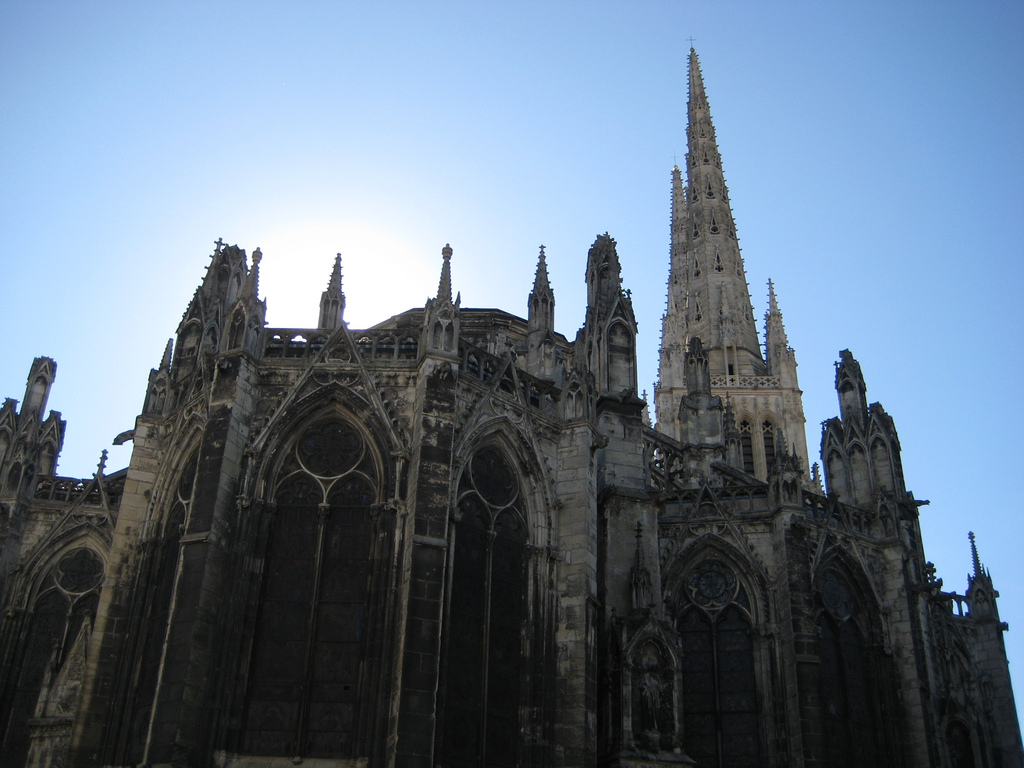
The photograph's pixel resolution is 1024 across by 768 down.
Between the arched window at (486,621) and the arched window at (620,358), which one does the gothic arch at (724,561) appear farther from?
the arched window at (486,621)

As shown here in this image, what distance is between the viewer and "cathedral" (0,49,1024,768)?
723 inches

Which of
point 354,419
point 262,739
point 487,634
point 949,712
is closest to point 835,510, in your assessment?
point 949,712

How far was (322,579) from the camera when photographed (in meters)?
19.2

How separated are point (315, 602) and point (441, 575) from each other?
2.29 metres

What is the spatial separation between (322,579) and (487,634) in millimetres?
3116

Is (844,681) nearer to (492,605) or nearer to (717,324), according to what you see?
(492,605)

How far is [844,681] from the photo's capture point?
25266 millimetres

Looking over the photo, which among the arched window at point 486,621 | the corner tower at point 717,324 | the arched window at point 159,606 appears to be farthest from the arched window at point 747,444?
the arched window at point 159,606

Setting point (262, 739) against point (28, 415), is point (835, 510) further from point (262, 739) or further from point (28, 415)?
point (28, 415)

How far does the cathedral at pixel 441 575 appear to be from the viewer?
18.4 metres

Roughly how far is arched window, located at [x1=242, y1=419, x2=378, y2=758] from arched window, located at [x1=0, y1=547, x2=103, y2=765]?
27.4 ft

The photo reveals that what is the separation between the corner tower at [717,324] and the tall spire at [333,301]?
34572mm

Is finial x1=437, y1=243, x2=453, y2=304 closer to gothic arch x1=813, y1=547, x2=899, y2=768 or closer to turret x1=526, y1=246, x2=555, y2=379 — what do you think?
turret x1=526, y1=246, x2=555, y2=379

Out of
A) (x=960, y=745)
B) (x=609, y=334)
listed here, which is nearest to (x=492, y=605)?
(x=609, y=334)
